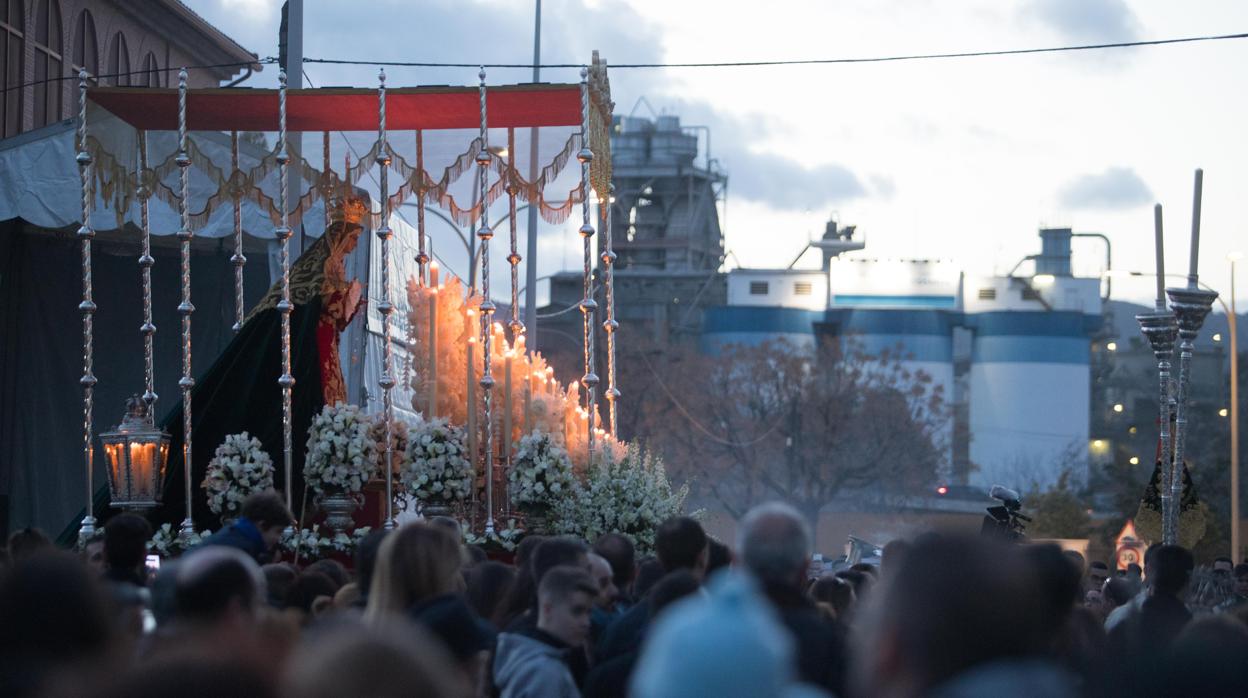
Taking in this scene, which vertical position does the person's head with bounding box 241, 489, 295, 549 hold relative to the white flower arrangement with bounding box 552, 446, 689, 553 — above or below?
above

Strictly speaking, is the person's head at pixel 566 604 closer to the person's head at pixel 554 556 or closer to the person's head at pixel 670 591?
the person's head at pixel 670 591

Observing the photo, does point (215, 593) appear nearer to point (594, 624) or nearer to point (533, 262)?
point (594, 624)

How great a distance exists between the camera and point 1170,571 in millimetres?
7879

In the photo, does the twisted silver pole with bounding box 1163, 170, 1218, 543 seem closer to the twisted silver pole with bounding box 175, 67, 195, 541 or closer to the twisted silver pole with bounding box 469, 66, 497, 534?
the twisted silver pole with bounding box 469, 66, 497, 534

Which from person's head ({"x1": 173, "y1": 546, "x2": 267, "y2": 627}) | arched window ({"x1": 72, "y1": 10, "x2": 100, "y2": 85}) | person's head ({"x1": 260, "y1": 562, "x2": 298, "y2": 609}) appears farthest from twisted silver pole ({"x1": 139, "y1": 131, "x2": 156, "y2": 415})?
person's head ({"x1": 173, "y1": 546, "x2": 267, "y2": 627})

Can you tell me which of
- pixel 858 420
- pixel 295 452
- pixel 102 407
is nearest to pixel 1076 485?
pixel 858 420

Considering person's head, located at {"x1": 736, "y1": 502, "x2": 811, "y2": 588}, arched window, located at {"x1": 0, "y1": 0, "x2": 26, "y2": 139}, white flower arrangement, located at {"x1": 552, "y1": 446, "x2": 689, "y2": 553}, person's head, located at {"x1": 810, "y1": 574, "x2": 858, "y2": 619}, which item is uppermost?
arched window, located at {"x1": 0, "y1": 0, "x2": 26, "y2": 139}

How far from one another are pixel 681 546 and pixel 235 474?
8.75 metres

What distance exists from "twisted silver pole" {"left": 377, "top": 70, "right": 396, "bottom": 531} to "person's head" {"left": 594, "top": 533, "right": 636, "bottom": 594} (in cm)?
624

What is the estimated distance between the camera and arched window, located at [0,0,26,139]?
2361cm

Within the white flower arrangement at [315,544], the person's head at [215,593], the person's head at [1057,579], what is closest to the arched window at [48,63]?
the white flower arrangement at [315,544]

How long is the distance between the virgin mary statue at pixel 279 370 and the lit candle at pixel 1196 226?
310 inches

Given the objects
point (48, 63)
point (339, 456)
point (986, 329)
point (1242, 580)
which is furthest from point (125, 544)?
point (986, 329)

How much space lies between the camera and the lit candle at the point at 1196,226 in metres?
13.9
